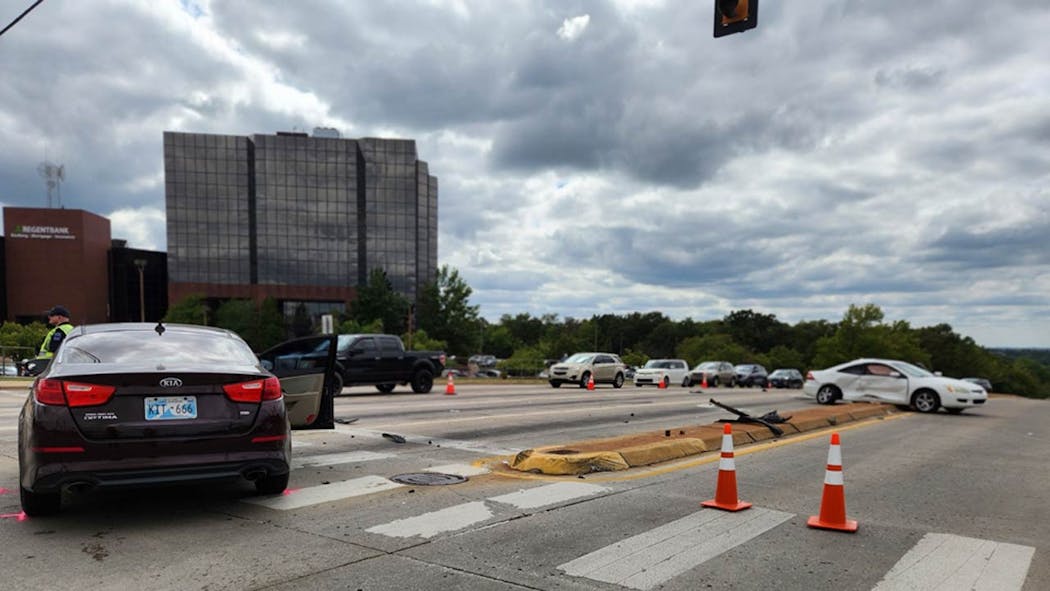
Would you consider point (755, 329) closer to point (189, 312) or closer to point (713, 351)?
point (713, 351)

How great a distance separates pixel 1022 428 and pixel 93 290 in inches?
3579

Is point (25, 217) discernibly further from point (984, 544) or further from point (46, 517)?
point (984, 544)

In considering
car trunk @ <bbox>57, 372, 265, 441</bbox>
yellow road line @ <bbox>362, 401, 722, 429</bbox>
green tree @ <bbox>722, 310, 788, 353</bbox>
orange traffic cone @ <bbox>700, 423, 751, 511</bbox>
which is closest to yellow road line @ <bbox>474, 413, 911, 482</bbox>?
orange traffic cone @ <bbox>700, 423, 751, 511</bbox>

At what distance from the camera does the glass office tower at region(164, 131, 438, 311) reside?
313 ft

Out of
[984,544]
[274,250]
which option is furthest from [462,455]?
[274,250]

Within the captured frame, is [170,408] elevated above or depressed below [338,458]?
above

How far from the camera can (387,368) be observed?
2134cm

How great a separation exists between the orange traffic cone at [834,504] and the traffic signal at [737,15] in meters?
5.69

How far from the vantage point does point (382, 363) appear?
21.2 m

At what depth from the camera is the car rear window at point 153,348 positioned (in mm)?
5488

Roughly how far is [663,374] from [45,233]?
75.4 metres

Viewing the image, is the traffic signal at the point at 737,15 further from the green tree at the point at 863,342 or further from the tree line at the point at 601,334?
the green tree at the point at 863,342

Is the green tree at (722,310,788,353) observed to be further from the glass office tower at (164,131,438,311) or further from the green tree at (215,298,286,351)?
the green tree at (215,298,286,351)

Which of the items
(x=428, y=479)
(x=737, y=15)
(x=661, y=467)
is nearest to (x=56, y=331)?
(x=428, y=479)
